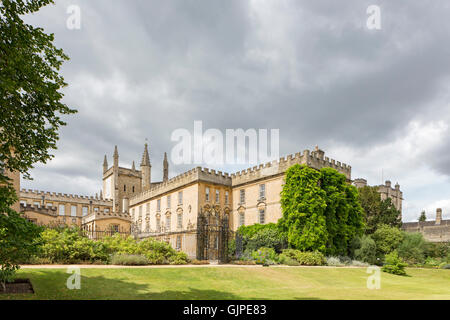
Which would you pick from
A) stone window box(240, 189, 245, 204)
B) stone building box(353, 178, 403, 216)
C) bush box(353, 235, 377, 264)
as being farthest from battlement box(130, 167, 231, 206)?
stone building box(353, 178, 403, 216)

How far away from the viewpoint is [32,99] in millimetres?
8148

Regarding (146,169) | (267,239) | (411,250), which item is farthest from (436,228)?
(146,169)

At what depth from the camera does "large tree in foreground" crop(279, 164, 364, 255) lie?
2708 centimetres

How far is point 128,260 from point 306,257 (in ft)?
46.3

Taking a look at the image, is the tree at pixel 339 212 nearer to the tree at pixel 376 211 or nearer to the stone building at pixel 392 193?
the tree at pixel 376 211

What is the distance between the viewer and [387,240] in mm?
32562

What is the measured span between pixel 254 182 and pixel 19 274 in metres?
26.6

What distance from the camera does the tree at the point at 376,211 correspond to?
120ft

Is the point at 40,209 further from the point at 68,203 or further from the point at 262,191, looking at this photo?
the point at 262,191

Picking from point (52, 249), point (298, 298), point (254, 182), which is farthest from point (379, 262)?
point (52, 249)

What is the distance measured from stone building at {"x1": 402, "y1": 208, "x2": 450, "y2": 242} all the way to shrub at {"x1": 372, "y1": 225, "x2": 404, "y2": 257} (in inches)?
1030

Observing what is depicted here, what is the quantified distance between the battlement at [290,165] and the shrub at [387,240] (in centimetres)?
645

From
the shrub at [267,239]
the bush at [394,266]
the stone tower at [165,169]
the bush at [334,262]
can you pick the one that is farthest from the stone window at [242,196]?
the stone tower at [165,169]
